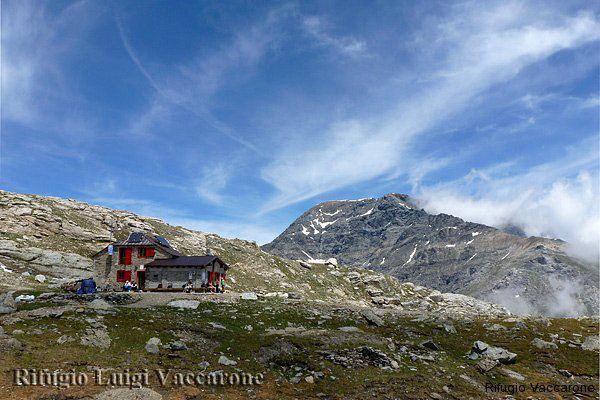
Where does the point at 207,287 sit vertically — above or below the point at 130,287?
below

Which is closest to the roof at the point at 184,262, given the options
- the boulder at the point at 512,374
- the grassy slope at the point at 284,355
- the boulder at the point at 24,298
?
the grassy slope at the point at 284,355

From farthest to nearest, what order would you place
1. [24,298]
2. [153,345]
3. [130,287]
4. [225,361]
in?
[130,287] < [24,298] < [153,345] < [225,361]

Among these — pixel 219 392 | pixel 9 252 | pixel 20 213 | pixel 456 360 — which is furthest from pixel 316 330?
pixel 20 213

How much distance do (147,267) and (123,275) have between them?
12.5 feet

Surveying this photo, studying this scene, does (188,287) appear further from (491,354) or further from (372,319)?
(491,354)

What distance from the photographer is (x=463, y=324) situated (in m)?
35.6

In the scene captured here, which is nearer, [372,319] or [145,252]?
[372,319]

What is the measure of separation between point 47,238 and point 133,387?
59.1 meters

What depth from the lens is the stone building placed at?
4997 cm

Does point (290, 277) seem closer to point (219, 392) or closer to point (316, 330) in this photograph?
point (316, 330)

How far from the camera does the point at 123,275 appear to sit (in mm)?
51625

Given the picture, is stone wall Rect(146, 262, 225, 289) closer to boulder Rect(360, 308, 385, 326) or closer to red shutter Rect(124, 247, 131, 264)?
red shutter Rect(124, 247, 131, 264)

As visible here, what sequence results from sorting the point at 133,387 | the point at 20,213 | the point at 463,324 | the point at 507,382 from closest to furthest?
the point at 133,387 < the point at 507,382 < the point at 463,324 < the point at 20,213

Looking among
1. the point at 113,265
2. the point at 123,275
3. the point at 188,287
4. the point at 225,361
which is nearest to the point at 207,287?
the point at 188,287
